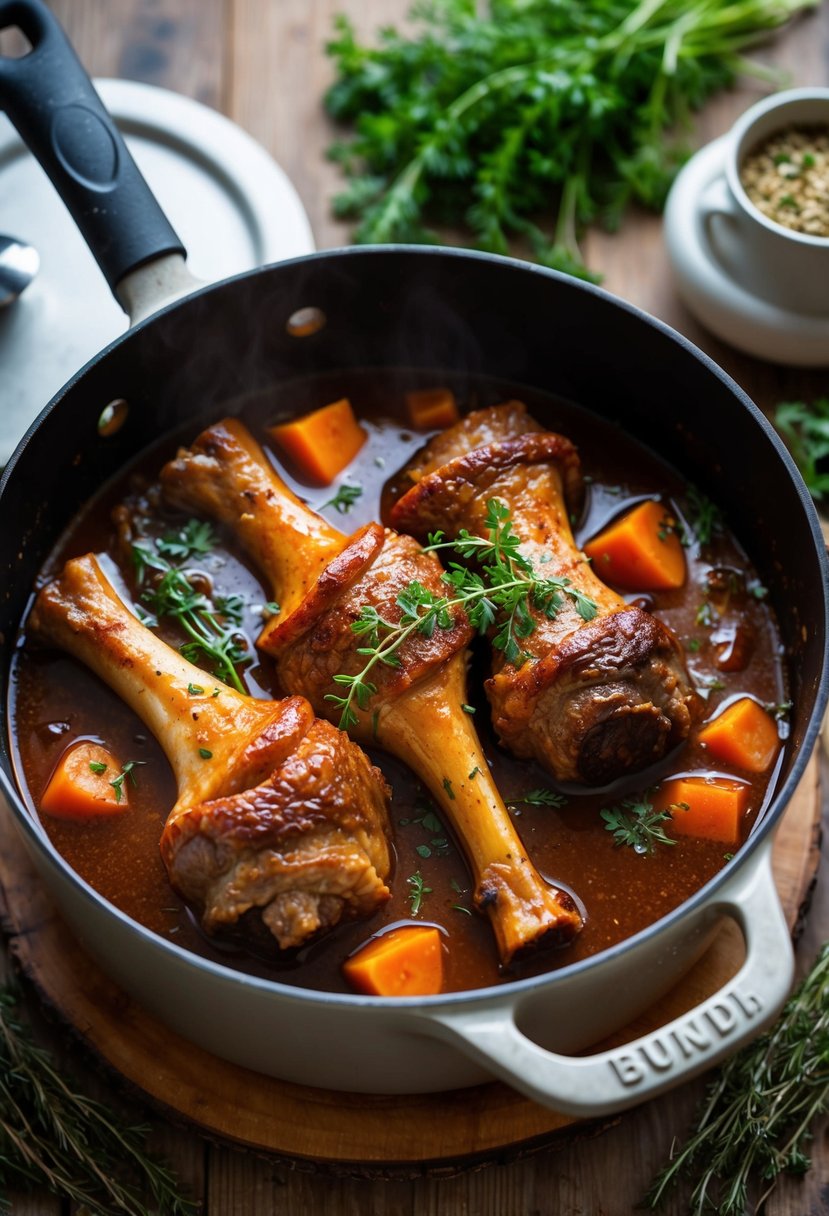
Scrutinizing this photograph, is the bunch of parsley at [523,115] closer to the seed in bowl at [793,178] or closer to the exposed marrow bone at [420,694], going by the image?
the seed in bowl at [793,178]

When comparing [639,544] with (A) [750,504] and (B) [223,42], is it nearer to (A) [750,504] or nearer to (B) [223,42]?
(A) [750,504]

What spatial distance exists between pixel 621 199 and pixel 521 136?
1.11ft

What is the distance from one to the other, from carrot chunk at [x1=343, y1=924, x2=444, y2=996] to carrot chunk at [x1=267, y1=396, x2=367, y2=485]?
1121 mm

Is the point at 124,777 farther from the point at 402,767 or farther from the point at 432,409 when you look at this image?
the point at 432,409

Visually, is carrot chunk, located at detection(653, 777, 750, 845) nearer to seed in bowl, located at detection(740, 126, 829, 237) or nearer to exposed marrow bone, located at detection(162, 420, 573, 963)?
exposed marrow bone, located at detection(162, 420, 573, 963)

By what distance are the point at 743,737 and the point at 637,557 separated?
0.47 m

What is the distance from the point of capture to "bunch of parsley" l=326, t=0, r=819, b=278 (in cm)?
367

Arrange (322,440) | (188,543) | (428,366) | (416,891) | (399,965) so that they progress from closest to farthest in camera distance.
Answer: (399,965), (416,891), (188,543), (322,440), (428,366)

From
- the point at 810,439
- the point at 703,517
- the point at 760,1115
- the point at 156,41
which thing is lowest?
the point at 760,1115

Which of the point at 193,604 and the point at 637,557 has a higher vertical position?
the point at 193,604

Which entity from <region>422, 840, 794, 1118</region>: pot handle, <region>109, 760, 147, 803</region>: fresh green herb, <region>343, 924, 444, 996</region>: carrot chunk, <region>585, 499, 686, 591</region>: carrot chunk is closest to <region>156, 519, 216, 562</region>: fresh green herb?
<region>109, 760, 147, 803</region>: fresh green herb

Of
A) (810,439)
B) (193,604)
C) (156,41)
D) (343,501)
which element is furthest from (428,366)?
(156,41)

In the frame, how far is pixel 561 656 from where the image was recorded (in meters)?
2.59

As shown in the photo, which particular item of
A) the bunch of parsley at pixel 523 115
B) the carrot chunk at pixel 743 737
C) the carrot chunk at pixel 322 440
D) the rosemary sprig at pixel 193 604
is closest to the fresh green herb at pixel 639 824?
the carrot chunk at pixel 743 737
